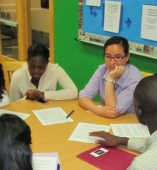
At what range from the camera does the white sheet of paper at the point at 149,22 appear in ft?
8.36

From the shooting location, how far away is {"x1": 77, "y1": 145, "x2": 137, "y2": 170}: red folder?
54.4 inches

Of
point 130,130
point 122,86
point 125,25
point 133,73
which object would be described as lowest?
point 130,130

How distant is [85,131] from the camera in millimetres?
1786

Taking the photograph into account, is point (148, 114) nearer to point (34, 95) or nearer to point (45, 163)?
point (45, 163)

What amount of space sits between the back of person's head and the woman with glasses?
2.39 ft

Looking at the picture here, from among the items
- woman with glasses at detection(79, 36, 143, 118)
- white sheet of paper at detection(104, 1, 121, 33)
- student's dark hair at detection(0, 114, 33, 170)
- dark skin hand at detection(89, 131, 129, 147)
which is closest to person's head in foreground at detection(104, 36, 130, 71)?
woman with glasses at detection(79, 36, 143, 118)

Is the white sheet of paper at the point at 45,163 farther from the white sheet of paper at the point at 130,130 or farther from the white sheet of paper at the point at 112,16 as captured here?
the white sheet of paper at the point at 112,16

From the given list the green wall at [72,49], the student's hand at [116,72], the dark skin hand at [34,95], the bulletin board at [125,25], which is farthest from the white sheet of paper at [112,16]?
the dark skin hand at [34,95]

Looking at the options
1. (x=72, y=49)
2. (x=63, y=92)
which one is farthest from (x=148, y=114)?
(x=72, y=49)

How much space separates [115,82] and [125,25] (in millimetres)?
803

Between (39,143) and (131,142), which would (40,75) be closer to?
(39,143)

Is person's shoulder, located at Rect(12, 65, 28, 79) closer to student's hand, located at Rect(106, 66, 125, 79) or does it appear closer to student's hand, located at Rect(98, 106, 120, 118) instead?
student's hand, located at Rect(106, 66, 125, 79)

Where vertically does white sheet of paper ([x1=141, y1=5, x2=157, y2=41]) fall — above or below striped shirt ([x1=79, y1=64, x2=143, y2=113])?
above

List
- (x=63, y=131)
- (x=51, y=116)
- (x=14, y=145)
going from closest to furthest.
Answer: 1. (x=14, y=145)
2. (x=63, y=131)
3. (x=51, y=116)
